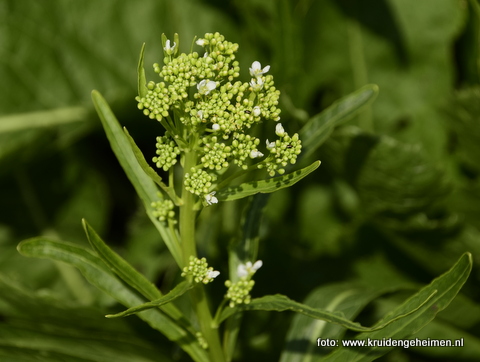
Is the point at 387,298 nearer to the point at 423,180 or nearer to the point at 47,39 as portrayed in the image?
the point at 423,180

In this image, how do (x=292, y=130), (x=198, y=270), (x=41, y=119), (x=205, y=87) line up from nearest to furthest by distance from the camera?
1. (x=205, y=87)
2. (x=198, y=270)
3. (x=292, y=130)
4. (x=41, y=119)

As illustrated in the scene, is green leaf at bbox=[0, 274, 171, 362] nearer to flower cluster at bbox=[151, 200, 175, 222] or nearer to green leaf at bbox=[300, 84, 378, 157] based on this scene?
flower cluster at bbox=[151, 200, 175, 222]

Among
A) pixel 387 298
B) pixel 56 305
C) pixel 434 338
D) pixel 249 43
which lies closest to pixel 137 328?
pixel 56 305

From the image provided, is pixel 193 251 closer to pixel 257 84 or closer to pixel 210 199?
pixel 210 199

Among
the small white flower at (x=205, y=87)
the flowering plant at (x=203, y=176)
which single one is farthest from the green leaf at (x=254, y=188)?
the small white flower at (x=205, y=87)

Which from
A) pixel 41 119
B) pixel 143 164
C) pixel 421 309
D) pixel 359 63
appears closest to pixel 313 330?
pixel 421 309

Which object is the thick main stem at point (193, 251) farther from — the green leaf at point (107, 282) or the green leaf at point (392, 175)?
the green leaf at point (392, 175)

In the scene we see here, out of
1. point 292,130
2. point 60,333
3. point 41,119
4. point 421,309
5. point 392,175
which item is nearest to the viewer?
point 421,309
